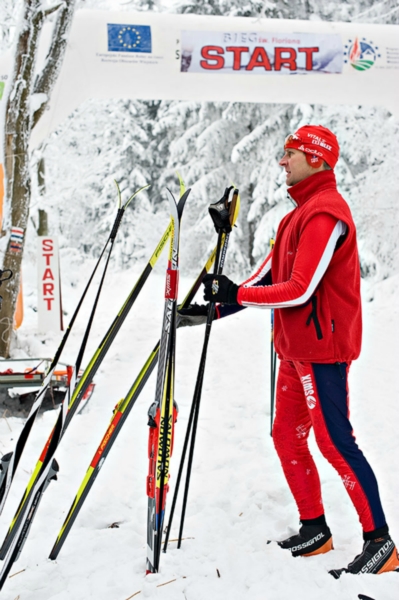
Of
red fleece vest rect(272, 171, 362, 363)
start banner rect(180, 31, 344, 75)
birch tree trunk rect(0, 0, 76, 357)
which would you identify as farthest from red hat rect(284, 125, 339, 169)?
birch tree trunk rect(0, 0, 76, 357)

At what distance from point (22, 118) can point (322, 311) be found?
18.4 ft

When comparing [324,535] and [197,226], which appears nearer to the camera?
[324,535]

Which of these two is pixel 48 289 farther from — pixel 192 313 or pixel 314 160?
pixel 314 160

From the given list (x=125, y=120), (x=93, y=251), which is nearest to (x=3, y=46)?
(x=125, y=120)

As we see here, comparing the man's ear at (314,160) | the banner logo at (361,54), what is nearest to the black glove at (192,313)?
the man's ear at (314,160)

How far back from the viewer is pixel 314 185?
253cm

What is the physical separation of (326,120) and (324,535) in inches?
524

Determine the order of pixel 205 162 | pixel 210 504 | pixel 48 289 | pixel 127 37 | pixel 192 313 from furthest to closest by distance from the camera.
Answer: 1. pixel 205 162
2. pixel 48 289
3. pixel 127 37
4. pixel 210 504
5. pixel 192 313

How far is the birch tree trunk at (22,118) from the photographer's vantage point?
257 inches

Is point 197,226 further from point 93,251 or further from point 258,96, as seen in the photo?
point 258,96

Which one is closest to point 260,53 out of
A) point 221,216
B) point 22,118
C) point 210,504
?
point 22,118

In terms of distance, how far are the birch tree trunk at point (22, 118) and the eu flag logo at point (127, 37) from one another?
1.65ft

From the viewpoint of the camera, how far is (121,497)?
131 inches

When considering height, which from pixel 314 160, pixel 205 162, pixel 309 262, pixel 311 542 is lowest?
pixel 311 542
